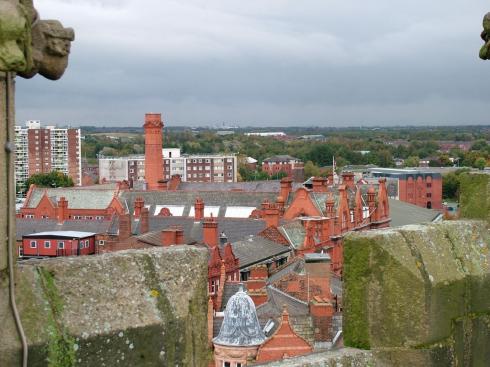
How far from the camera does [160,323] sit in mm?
3283

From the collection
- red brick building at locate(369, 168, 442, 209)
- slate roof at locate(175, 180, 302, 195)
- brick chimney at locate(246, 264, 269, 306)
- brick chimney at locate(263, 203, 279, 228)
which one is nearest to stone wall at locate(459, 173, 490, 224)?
brick chimney at locate(246, 264, 269, 306)

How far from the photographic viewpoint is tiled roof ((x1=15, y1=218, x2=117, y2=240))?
175 feet

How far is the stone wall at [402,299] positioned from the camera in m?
4.20

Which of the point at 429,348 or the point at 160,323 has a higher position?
the point at 160,323

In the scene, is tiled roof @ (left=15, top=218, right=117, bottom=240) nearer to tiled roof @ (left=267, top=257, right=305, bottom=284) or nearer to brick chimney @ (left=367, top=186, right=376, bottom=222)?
brick chimney @ (left=367, top=186, right=376, bottom=222)

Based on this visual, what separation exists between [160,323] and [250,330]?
18544 millimetres

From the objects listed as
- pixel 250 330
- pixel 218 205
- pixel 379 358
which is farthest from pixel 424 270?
pixel 218 205

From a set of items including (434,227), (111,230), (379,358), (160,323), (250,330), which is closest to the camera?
(160,323)

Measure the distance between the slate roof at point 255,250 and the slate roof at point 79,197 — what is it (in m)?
26.0

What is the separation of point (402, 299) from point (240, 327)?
57.8 ft

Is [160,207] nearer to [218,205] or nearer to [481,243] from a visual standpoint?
[218,205]

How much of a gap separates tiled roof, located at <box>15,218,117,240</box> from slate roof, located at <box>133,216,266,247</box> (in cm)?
284

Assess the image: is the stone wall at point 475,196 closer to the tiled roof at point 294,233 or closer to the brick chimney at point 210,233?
the brick chimney at point 210,233

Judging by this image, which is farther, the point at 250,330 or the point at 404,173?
the point at 404,173
